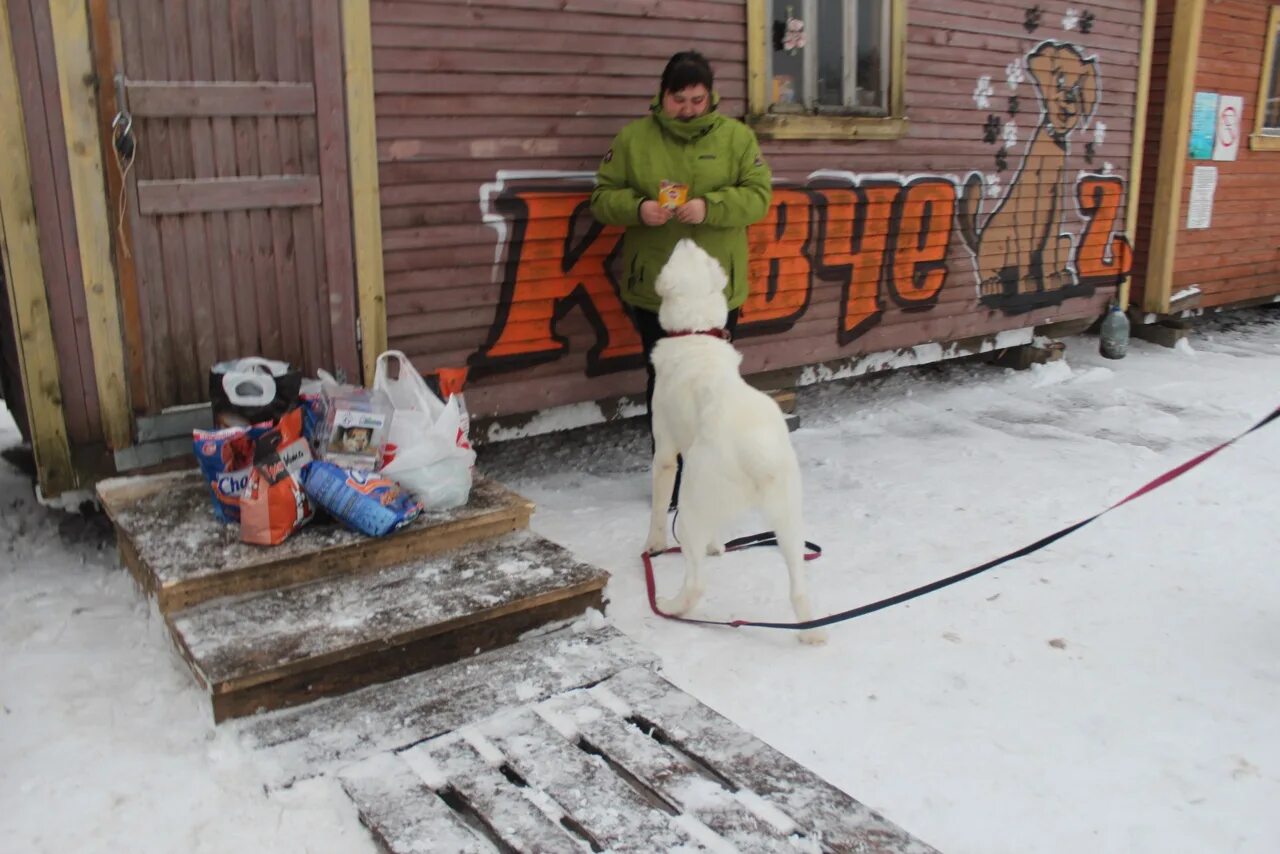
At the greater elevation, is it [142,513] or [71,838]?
[142,513]

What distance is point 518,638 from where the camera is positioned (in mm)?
3475

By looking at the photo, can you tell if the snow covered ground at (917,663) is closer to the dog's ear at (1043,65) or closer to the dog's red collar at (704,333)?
the dog's red collar at (704,333)

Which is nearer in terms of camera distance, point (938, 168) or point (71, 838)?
point (71, 838)

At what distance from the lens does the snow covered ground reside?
2.62 metres

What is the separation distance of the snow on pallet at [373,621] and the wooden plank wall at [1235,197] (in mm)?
8732

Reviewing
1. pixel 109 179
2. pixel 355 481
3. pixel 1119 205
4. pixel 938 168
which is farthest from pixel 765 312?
pixel 1119 205

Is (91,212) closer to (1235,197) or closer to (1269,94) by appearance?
(1235,197)

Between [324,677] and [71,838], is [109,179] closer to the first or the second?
[324,677]

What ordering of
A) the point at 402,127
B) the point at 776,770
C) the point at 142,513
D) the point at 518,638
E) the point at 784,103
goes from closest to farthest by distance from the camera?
the point at 776,770 → the point at 518,638 → the point at 142,513 → the point at 402,127 → the point at 784,103

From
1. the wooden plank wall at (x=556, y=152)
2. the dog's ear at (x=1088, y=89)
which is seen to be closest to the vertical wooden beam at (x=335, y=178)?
the wooden plank wall at (x=556, y=152)

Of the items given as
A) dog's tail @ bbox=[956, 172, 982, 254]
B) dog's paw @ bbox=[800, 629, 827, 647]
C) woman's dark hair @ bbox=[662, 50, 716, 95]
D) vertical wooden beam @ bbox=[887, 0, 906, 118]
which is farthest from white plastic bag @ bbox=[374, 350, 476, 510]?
dog's tail @ bbox=[956, 172, 982, 254]

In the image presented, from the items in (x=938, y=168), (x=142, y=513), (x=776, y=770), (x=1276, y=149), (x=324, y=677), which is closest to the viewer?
(x=776, y=770)

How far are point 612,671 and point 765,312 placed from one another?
342 cm

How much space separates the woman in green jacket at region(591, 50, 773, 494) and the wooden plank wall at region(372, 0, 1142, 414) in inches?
23.7
